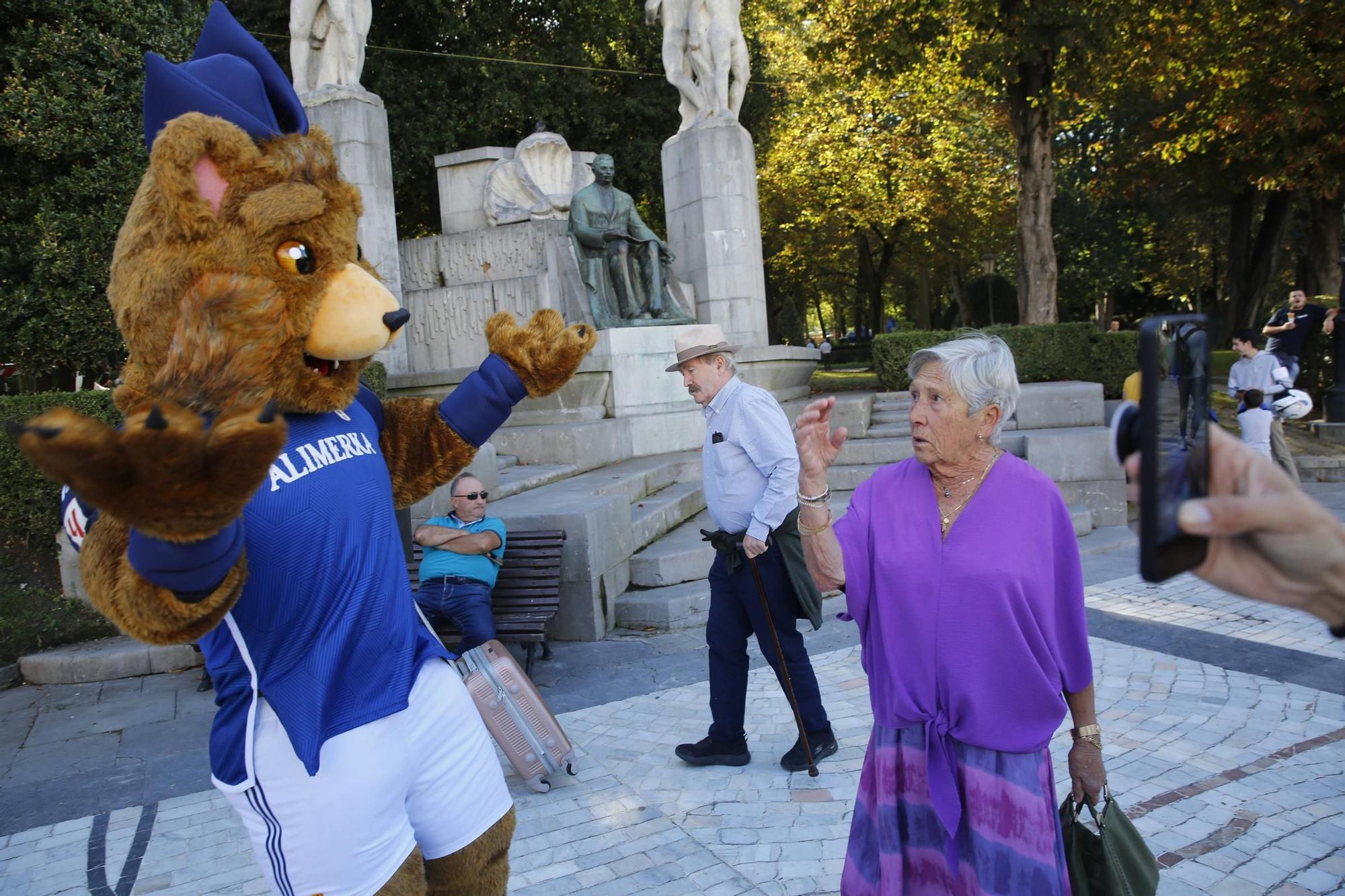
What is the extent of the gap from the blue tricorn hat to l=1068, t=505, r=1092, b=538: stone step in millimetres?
8063

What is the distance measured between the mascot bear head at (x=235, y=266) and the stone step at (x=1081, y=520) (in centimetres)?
799

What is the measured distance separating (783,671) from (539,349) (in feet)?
7.06

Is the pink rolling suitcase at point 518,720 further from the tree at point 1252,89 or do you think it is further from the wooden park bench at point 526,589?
the tree at point 1252,89

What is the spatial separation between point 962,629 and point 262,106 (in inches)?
87.1

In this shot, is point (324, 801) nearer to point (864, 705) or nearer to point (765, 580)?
point (765, 580)

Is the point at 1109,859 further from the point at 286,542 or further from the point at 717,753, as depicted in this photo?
the point at 717,753

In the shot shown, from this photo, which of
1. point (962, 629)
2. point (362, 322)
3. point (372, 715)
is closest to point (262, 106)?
point (362, 322)

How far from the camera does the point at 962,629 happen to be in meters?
2.42

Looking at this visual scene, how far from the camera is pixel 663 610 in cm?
675

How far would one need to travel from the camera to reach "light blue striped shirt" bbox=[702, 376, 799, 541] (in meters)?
4.26

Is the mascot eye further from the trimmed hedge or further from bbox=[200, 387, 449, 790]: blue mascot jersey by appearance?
the trimmed hedge

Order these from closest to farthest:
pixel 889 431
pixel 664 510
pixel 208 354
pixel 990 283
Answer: pixel 208 354
pixel 664 510
pixel 889 431
pixel 990 283

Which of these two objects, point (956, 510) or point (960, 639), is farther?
point (956, 510)

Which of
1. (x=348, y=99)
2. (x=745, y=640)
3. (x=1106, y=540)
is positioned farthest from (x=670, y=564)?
(x=348, y=99)
